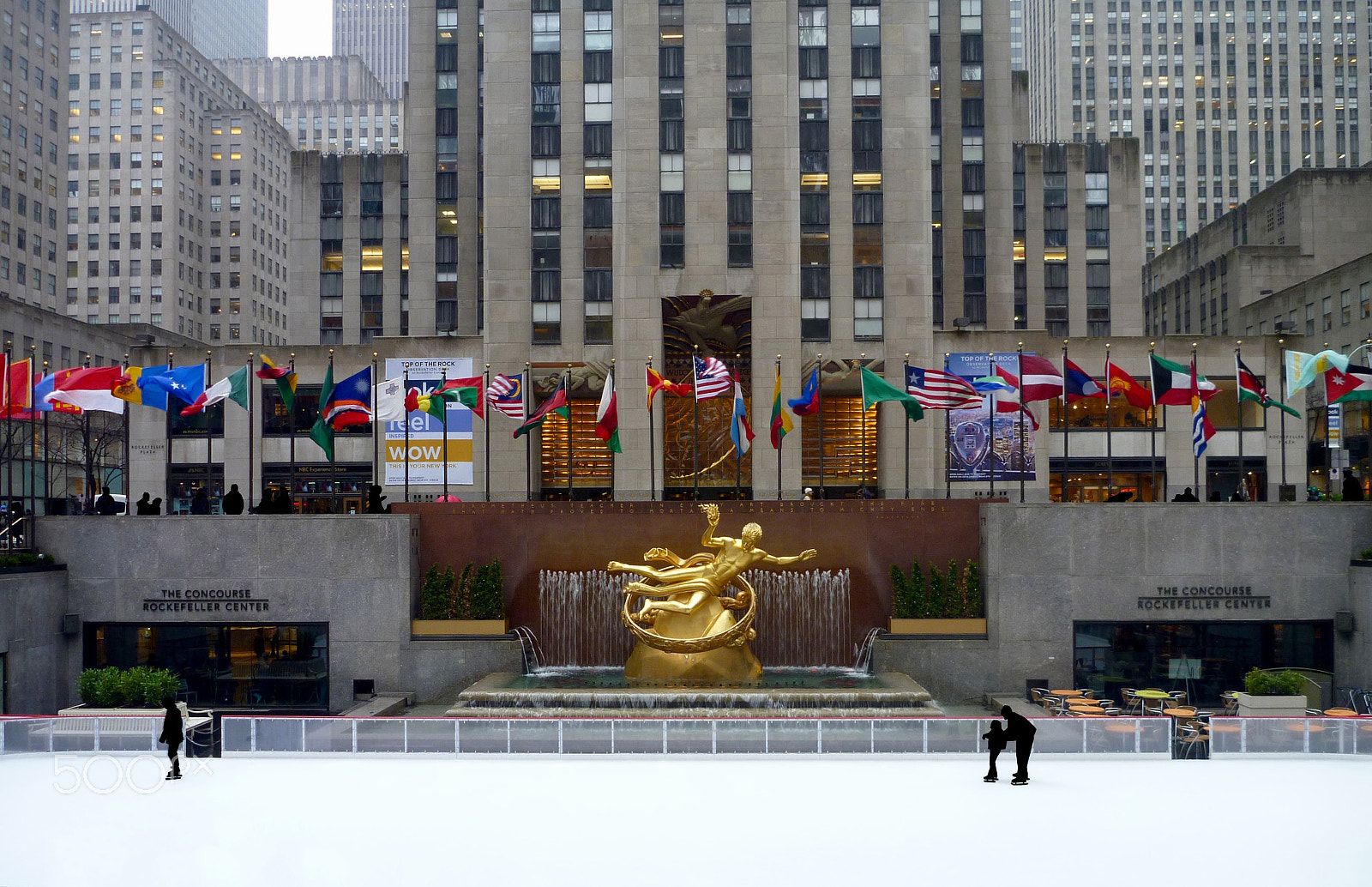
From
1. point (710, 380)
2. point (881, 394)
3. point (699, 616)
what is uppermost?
point (710, 380)

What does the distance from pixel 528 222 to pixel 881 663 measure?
85.6 feet

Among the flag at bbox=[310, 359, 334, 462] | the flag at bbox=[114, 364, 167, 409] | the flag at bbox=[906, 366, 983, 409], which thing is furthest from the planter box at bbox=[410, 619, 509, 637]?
the flag at bbox=[906, 366, 983, 409]

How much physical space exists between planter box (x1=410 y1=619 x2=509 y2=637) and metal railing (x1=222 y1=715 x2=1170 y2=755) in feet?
29.3

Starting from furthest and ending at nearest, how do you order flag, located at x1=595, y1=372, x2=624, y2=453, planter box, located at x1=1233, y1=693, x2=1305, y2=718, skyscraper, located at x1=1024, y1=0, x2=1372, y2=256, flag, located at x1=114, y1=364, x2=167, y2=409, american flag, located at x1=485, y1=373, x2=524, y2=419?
skyscraper, located at x1=1024, y1=0, x2=1372, y2=256
flag, located at x1=595, y1=372, x2=624, y2=453
american flag, located at x1=485, y1=373, x2=524, y2=419
flag, located at x1=114, y1=364, x2=167, y2=409
planter box, located at x1=1233, y1=693, x2=1305, y2=718

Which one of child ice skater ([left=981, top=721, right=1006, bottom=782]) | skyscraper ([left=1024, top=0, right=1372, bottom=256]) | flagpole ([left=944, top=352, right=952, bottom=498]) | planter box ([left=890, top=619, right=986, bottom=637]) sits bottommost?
child ice skater ([left=981, top=721, right=1006, bottom=782])

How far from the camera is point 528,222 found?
46.0 m

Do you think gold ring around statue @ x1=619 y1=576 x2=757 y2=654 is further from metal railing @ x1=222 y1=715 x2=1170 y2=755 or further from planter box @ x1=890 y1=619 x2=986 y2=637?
metal railing @ x1=222 y1=715 x2=1170 y2=755

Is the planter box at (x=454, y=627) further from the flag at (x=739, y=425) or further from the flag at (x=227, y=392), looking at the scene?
the flag at (x=739, y=425)

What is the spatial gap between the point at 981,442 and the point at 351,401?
26029mm

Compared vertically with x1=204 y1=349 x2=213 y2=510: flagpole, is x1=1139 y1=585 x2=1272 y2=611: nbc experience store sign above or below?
below

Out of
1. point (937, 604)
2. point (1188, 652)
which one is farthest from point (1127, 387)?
point (937, 604)

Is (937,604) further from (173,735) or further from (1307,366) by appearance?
(173,735)

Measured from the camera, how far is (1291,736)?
19.8 metres

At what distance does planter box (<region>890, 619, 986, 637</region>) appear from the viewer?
28.4 metres
